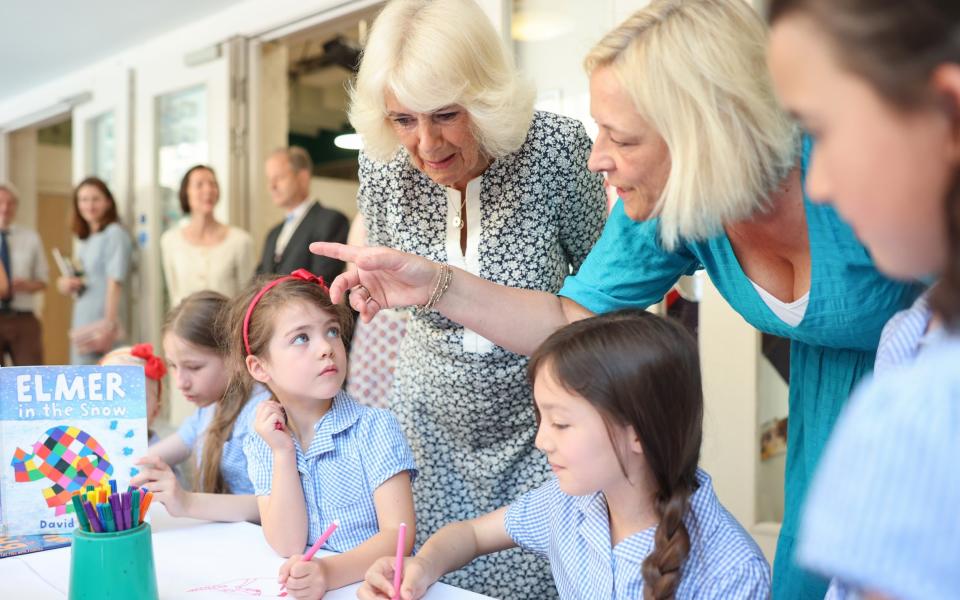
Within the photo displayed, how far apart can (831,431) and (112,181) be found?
5648 mm

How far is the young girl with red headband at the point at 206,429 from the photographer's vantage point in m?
1.48

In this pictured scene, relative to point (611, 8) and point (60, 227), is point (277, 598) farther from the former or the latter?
point (60, 227)

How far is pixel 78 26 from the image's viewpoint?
5430mm

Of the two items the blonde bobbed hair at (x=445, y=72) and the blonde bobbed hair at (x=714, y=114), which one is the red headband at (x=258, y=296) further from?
A: the blonde bobbed hair at (x=714, y=114)

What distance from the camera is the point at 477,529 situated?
4.27ft

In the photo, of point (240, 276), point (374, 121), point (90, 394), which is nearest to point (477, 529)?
point (90, 394)

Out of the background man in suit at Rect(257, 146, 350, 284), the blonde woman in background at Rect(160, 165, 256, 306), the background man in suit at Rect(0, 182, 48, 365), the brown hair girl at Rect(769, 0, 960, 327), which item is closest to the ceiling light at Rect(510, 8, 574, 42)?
the background man in suit at Rect(257, 146, 350, 284)

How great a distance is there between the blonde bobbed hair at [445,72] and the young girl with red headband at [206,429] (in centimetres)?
67

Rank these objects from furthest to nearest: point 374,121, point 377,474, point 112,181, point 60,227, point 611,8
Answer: point 60,227 < point 112,181 < point 611,8 < point 374,121 < point 377,474

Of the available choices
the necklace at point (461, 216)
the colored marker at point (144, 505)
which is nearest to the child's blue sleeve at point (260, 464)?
the colored marker at point (144, 505)

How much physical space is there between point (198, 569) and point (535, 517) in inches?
18.9

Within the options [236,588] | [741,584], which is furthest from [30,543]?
[741,584]

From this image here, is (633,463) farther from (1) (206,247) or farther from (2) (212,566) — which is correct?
(1) (206,247)

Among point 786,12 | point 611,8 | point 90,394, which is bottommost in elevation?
point 90,394
